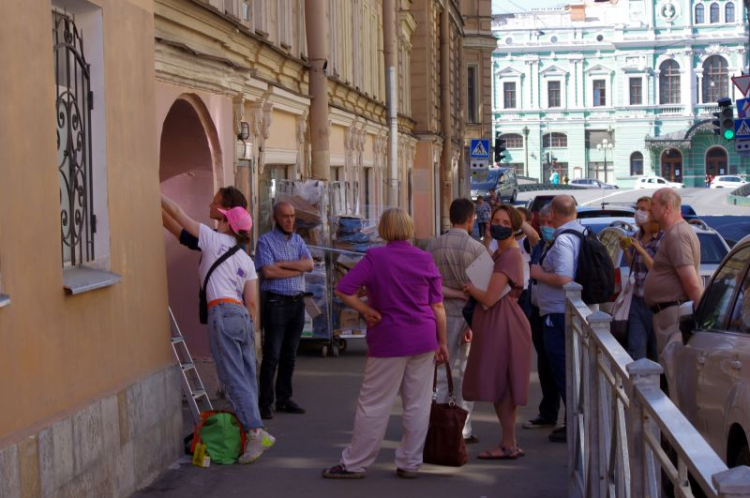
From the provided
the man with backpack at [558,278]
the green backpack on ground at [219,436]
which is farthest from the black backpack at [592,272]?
the green backpack on ground at [219,436]

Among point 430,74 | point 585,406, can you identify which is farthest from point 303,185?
point 430,74

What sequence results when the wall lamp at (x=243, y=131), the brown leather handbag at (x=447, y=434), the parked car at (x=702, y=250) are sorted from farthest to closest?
1. the parked car at (x=702, y=250)
2. the wall lamp at (x=243, y=131)
3. the brown leather handbag at (x=447, y=434)

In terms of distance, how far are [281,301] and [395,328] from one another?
3023 mm

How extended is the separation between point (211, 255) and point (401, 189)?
26.2 m

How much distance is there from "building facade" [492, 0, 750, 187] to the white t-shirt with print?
95894 mm

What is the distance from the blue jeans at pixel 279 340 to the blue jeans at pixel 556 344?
2346mm

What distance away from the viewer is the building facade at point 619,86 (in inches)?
4035

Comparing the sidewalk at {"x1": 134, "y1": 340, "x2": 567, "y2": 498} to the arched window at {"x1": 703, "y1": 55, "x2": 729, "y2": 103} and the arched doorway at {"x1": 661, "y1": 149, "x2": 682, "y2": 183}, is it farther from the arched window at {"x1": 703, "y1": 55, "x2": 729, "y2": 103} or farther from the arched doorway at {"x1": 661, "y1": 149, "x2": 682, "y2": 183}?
the arched window at {"x1": 703, "y1": 55, "x2": 729, "y2": 103}

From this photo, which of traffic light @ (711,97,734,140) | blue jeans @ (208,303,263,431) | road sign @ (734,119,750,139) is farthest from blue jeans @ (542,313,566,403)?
traffic light @ (711,97,734,140)

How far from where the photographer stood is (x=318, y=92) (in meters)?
18.7

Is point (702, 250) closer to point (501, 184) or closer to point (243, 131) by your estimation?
point (243, 131)

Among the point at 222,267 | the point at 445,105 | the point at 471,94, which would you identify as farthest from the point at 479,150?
the point at 222,267

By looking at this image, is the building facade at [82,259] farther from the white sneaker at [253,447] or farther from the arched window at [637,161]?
the arched window at [637,161]

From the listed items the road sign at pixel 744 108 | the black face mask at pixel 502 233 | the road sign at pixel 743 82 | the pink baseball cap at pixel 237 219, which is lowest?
the black face mask at pixel 502 233
